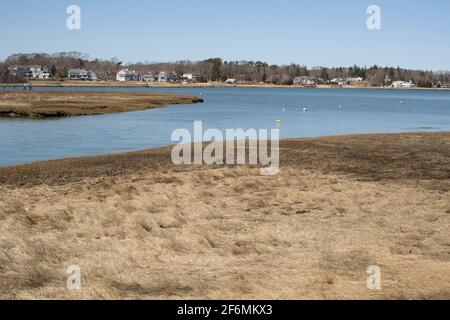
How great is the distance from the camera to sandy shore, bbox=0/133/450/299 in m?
9.59

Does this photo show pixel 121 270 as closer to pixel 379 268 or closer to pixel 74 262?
pixel 74 262

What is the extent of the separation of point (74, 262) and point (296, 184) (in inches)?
420

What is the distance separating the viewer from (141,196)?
17.5 metres

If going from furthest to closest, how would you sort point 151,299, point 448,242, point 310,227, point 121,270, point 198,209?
1. point 198,209
2. point 310,227
3. point 448,242
4. point 121,270
5. point 151,299

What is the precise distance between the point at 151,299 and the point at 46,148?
26.7m

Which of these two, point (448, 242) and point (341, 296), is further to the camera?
point (448, 242)

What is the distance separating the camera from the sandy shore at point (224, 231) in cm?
959

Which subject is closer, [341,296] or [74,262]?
[341,296]

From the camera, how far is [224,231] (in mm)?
13305

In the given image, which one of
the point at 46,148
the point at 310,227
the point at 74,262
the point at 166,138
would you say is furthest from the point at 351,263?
the point at 166,138

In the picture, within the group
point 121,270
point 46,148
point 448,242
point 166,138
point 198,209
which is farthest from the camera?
point 166,138

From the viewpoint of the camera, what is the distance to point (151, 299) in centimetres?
888

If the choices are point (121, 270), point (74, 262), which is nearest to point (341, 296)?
point (121, 270)

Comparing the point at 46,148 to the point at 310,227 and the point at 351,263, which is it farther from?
the point at 351,263
